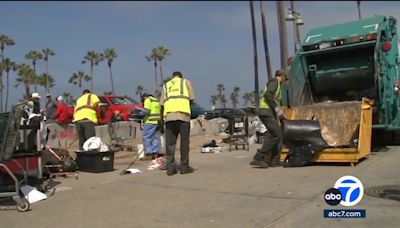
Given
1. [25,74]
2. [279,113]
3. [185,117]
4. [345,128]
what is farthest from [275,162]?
[25,74]

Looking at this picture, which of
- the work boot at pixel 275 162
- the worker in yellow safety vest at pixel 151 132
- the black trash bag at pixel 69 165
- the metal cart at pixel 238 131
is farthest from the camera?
the metal cart at pixel 238 131

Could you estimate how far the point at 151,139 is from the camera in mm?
12164

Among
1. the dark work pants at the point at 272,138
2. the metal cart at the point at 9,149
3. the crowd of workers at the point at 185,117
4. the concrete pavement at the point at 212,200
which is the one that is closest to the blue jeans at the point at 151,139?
the crowd of workers at the point at 185,117

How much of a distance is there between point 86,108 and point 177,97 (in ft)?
9.55

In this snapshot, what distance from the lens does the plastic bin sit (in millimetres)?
9938

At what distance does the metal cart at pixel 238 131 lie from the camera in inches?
545

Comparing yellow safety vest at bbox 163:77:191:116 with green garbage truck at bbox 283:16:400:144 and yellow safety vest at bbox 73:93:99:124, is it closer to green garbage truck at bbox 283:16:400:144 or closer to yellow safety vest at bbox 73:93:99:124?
yellow safety vest at bbox 73:93:99:124

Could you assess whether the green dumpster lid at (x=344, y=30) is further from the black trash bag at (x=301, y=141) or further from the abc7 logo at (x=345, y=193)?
the abc7 logo at (x=345, y=193)

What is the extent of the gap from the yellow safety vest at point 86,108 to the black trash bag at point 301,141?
425 cm

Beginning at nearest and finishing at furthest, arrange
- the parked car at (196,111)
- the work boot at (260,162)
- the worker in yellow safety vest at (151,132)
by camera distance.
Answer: the work boot at (260,162) → the worker in yellow safety vest at (151,132) → the parked car at (196,111)

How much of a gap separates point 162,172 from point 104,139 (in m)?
5.87

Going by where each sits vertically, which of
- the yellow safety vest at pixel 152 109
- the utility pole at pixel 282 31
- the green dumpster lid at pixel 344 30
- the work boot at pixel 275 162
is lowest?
the work boot at pixel 275 162

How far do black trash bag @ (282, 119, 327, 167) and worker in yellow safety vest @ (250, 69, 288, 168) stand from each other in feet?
0.60

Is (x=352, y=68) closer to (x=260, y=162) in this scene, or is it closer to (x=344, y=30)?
(x=344, y=30)
